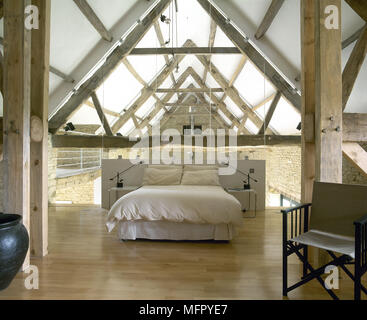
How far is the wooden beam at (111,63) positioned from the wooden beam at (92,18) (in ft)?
1.20

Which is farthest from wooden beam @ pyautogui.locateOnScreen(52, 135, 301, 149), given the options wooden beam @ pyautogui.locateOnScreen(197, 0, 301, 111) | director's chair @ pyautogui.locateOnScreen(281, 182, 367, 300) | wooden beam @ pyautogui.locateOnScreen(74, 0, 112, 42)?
director's chair @ pyautogui.locateOnScreen(281, 182, 367, 300)

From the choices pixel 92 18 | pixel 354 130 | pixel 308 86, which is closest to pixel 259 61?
pixel 308 86

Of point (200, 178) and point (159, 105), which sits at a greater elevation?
point (159, 105)

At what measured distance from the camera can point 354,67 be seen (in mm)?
2789

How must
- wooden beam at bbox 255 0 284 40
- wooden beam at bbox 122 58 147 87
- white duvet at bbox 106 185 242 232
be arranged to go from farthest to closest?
wooden beam at bbox 122 58 147 87
wooden beam at bbox 255 0 284 40
white duvet at bbox 106 185 242 232

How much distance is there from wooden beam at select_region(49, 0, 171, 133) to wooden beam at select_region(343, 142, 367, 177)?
3821mm

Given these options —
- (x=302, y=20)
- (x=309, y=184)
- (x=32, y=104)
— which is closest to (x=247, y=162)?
(x=309, y=184)

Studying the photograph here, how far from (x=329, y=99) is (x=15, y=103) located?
271 cm

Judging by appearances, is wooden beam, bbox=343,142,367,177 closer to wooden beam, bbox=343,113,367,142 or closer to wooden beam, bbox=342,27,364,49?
wooden beam, bbox=343,113,367,142

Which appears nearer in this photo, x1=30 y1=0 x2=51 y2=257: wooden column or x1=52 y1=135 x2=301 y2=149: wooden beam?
x1=30 y1=0 x2=51 y2=257: wooden column

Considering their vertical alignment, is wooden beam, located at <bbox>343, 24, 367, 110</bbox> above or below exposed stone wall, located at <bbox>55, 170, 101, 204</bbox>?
above

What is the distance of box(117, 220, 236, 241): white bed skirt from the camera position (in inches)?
126

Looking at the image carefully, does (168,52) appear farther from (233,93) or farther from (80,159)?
(80,159)

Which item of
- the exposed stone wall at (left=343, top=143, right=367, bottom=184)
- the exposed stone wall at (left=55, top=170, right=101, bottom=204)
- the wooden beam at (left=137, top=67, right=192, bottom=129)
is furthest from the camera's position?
the wooden beam at (left=137, top=67, right=192, bottom=129)
